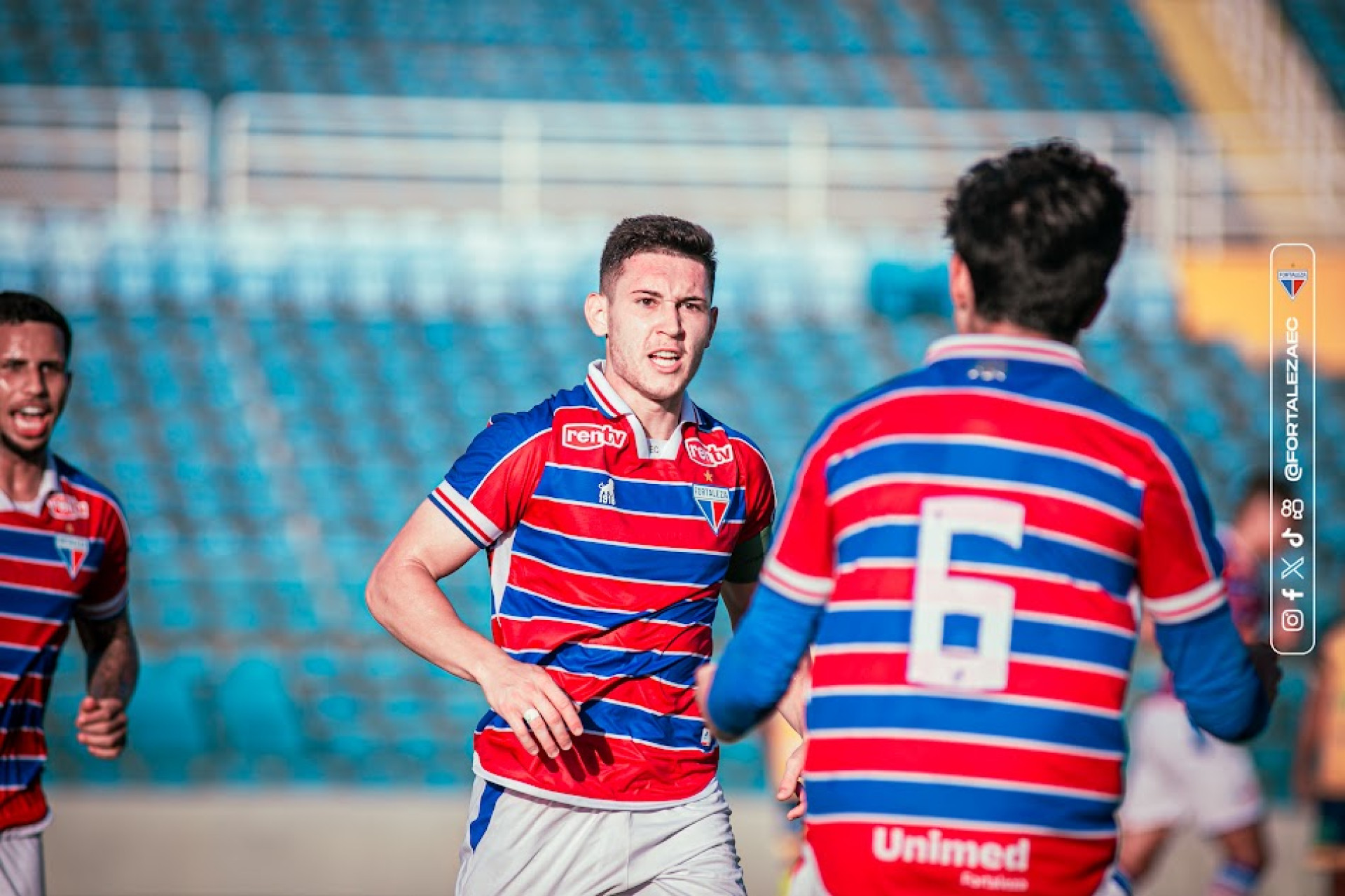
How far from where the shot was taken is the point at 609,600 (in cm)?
351

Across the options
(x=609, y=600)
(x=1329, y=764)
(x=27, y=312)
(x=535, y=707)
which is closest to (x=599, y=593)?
(x=609, y=600)

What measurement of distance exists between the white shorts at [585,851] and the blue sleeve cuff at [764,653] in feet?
3.59

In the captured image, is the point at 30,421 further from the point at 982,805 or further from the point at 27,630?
the point at 982,805

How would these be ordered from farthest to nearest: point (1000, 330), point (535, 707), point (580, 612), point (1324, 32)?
point (1324, 32) < point (580, 612) < point (535, 707) < point (1000, 330)

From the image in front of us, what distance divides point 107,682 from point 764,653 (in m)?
2.45

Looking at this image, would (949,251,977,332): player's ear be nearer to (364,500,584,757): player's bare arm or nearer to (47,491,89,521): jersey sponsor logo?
(364,500,584,757): player's bare arm

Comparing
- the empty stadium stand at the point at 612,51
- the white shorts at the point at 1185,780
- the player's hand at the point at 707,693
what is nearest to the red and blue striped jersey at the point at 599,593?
the player's hand at the point at 707,693

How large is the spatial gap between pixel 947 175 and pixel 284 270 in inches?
270

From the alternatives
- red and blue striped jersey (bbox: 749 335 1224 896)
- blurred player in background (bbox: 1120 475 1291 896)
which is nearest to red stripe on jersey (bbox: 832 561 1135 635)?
red and blue striped jersey (bbox: 749 335 1224 896)

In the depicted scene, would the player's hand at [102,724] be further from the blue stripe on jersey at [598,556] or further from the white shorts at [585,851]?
the blue stripe on jersey at [598,556]

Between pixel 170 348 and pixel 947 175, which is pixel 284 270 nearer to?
pixel 170 348

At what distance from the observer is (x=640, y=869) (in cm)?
353

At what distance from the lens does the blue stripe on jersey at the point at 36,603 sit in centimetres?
398

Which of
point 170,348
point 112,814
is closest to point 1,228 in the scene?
point 170,348
